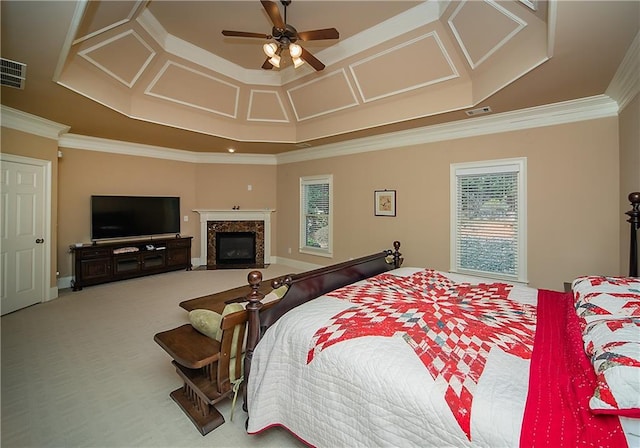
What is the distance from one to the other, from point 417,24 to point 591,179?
2.69m

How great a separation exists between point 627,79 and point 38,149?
7033 millimetres

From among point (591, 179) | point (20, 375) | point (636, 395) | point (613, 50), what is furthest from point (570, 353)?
point (20, 375)

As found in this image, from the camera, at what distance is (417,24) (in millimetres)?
3328

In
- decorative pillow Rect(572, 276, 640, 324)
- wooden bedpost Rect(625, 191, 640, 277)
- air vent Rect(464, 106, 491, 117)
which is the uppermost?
air vent Rect(464, 106, 491, 117)

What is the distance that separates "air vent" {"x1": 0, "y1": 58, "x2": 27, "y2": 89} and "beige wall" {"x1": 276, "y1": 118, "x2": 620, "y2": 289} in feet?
14.5

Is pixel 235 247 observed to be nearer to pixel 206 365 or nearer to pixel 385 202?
pixel 385 202

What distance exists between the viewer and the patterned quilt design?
120cm

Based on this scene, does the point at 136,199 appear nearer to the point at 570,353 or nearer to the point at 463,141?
the point at 463,141

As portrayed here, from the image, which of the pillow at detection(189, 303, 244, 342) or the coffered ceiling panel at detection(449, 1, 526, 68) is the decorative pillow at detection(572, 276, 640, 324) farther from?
the coffered ceiling panel at detection(449, 1, 526, 68)

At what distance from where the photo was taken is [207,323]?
6.84 ft

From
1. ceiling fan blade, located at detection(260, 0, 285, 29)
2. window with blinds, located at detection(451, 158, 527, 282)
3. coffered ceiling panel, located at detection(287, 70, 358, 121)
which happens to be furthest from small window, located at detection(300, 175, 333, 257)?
→ ceiling fan blade, located at detection(260, 0, 285, 29)

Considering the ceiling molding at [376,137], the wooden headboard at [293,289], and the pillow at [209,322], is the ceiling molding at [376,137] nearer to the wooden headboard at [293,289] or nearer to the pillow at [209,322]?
the wooden headboard at [293,289]

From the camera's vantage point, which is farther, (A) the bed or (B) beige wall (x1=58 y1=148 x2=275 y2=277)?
(B) beige wall (x1=58 y1=148 x2=275 y2=277)

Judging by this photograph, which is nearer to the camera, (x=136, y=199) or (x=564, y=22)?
(x=564, y=22)
